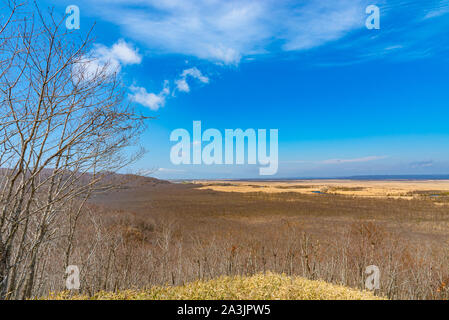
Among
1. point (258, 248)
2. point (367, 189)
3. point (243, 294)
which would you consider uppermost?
point (243, 294)

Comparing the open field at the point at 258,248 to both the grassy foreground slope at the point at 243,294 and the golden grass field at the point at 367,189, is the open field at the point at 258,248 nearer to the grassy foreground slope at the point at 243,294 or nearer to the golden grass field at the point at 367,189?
the grassy foreground slope at the point at 243,294

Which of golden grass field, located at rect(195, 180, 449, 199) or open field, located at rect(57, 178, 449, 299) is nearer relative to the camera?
open field, located at rect(57, 178, 449, 299)

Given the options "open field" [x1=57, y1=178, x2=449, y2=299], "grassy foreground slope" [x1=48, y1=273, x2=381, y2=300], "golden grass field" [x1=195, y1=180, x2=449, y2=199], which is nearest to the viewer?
"grassy foreground slope" [x1=48, y1=273, x2=381, y2=300]

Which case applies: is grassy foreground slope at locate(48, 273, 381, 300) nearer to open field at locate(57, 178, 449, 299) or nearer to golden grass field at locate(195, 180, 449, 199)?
open field at locate(57, 178, 449, 299)

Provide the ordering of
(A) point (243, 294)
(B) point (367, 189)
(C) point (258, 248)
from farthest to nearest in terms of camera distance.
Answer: (B) point (367, 189)
(C) point (258, 248)
(A) point (243, 294)

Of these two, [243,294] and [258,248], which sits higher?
[243,294]

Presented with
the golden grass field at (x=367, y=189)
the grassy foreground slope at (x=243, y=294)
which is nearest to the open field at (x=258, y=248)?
the grassy foreground slope at (x=243, y=294)

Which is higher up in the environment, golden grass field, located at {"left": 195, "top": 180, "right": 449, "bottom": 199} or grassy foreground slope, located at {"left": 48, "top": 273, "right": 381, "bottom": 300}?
grassy foreground slope, located at {"left": 48, "top": 273, "right": 381, "bottom": 300}

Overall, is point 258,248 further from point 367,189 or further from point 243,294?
point 367,189

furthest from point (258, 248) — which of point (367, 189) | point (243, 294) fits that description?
point (367, 189)

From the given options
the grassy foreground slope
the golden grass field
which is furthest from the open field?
the golden grass field

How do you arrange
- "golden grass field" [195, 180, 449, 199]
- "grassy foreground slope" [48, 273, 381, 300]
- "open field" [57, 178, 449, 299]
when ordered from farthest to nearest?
"golden grass field" [195, 180, 449, 199]
"open field" [57, 178, 449, 299]
"grassy foreground slope" [48, 273, 381, 300]
